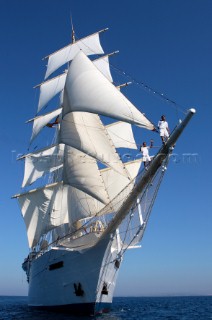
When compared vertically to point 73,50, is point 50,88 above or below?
below

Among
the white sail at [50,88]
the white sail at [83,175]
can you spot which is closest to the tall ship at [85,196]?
the white sail at [83,175]

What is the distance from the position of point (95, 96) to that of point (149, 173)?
4.72 meters

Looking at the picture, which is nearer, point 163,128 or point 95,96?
point 163,128

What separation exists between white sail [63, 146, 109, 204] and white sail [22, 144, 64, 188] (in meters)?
7.72

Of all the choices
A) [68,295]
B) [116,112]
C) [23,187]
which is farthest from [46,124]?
[116,112]

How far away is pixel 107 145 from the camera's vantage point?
82.6ft

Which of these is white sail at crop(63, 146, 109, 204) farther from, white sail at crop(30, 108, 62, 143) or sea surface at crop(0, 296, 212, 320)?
white sail at crop(30, 108, 62, 143)

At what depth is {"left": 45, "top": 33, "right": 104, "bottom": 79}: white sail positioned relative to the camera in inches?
1626

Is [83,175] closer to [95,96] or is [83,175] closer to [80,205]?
[80,205]

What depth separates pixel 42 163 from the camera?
3759 cm

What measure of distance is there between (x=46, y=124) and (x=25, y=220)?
10359 millimetres

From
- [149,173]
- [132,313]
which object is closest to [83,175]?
[149,173]

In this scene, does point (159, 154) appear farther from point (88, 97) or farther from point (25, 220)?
point (25, 220)

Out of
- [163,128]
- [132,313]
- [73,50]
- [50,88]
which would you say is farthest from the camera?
[50,88]
